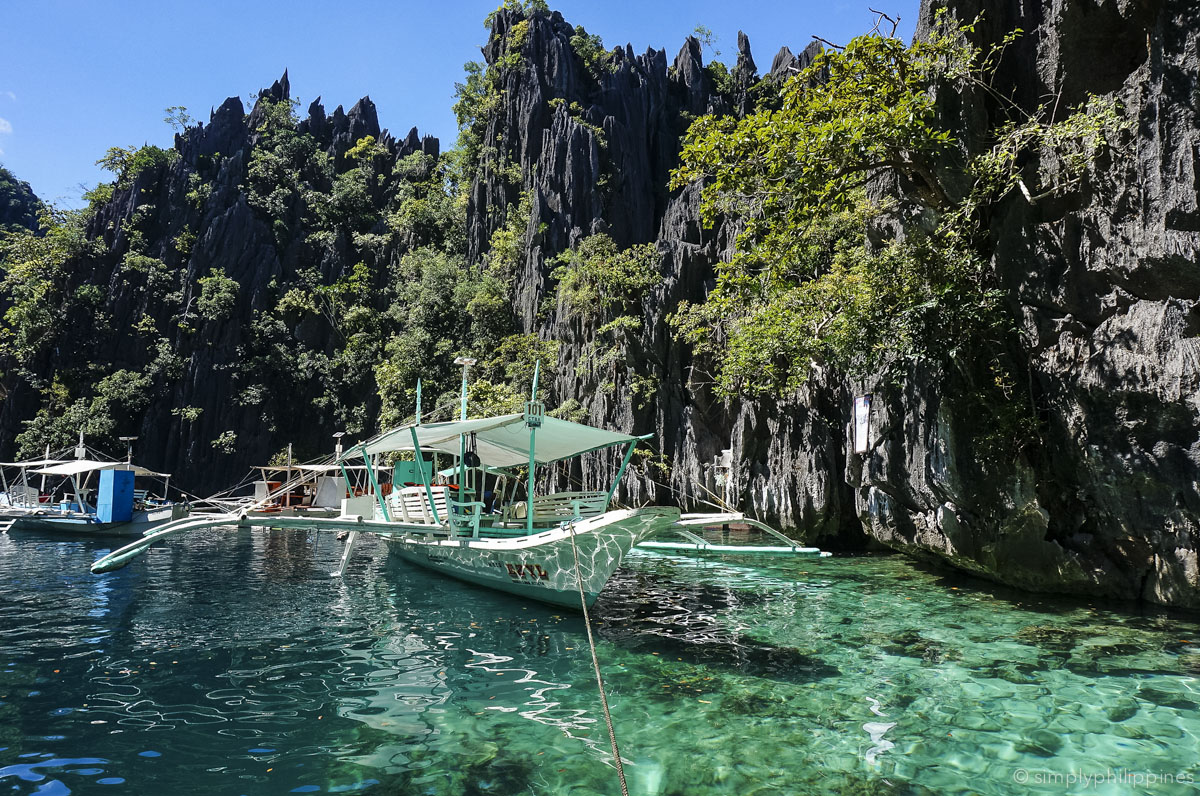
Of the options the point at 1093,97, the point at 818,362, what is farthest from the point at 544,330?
the point at 1093,97

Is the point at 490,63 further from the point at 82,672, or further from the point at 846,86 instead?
the point at 82,672

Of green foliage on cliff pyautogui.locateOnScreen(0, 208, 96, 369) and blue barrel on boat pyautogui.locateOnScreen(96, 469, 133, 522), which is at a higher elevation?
green foliage on cliff pyautogui.locateOnScreen(0, 208, 96, 369)

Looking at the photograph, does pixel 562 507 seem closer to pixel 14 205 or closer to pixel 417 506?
pixel 417 506

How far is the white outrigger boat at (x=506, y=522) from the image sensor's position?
9602mm

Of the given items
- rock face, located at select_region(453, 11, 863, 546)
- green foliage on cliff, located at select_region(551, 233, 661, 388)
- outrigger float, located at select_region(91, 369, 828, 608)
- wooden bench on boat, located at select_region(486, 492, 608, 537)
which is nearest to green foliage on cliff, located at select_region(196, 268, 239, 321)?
rock face, located at select_region(453, 11, 863, 546)

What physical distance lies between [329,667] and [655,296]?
21339 millimetres

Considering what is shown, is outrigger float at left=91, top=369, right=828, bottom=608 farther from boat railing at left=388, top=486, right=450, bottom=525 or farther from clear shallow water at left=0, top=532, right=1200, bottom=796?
clear shallow water at left=0, top=532, right=1200, bottom=796

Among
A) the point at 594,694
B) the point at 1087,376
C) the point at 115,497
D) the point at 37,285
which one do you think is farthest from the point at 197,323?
the point at 1087,376

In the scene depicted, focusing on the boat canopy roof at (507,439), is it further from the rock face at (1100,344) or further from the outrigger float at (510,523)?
the rock face at (1100,344)

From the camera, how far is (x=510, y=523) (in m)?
14.0

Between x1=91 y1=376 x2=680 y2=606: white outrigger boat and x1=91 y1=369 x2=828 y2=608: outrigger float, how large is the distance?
21 mm

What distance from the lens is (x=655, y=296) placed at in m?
26.9

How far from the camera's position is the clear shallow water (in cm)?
487

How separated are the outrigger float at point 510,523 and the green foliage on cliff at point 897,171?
4416mm
